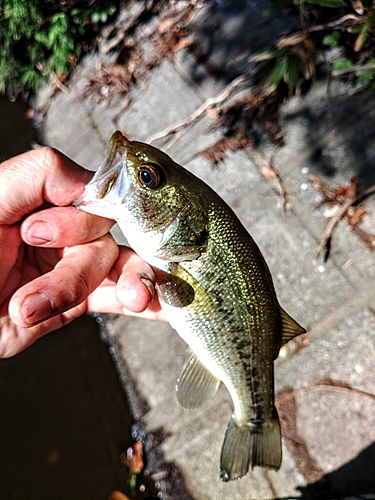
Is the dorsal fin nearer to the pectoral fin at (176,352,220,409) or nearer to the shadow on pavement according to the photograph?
the pectoral fin at (176,352,220,409)

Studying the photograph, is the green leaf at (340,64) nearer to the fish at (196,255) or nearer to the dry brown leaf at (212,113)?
the dry brown leaf at (212,113)

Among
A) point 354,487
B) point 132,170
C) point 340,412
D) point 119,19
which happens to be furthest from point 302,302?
point 119,19

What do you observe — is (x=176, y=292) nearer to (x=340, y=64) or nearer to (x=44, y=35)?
(x=340, y=64)

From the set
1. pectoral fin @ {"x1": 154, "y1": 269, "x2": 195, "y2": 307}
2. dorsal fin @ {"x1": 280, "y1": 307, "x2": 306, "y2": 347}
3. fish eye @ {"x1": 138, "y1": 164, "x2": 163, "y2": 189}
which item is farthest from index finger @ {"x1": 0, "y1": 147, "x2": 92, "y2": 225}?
dorsal fin @ {"x1": 280, "y1": 307, "x2": 306, "y2": 347}

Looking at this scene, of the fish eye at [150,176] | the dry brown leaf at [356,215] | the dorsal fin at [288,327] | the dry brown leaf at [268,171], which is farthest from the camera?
the dry brown leaf at [268,171]

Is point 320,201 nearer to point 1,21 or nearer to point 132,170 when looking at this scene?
point 132,170

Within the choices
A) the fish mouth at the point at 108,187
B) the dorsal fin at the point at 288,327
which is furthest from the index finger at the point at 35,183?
the dorsal fin at the point at 288,327
